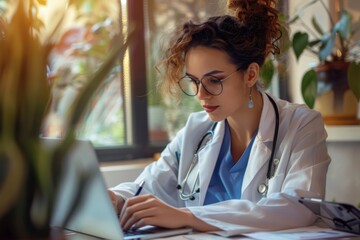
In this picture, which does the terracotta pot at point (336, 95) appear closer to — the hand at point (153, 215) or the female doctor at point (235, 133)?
the female doctor at point (235, 133)

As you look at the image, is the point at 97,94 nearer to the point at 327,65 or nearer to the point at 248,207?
the point at 248,207

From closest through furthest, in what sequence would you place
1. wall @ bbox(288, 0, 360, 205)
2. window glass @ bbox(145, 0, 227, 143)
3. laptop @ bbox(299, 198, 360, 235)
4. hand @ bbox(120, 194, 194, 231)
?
laptop @ bbox(299, 198, 360, 235), hand @ bbox(120, 194, 194, 231), wall @ bbox(288, 0, 360, 205), window glass @ bbox(145, 0, 227, 143)

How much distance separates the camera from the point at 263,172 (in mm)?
1768

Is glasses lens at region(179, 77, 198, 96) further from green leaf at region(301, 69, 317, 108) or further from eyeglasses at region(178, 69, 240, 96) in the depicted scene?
green leaf at region(301, 69, 317, 108)

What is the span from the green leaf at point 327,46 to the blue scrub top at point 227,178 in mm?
1008

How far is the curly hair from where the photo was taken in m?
1.83

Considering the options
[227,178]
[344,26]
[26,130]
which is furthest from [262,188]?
[344,26]

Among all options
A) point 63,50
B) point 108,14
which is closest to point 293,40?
point 108,14

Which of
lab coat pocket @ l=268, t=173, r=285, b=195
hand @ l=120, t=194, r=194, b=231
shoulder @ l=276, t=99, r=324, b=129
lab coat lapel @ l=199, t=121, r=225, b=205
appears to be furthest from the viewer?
lab coat lapel @ l=199, t=121, r=225, b=205

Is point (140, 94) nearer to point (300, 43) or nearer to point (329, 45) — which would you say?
point (300, 43)

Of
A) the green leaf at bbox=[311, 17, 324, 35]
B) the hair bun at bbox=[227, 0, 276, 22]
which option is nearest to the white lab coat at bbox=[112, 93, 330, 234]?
the hair bun at bbox=[227, 0, 276, 22]

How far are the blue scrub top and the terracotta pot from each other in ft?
3.42

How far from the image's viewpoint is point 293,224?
145 cm

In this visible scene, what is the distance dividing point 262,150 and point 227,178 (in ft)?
0.56
